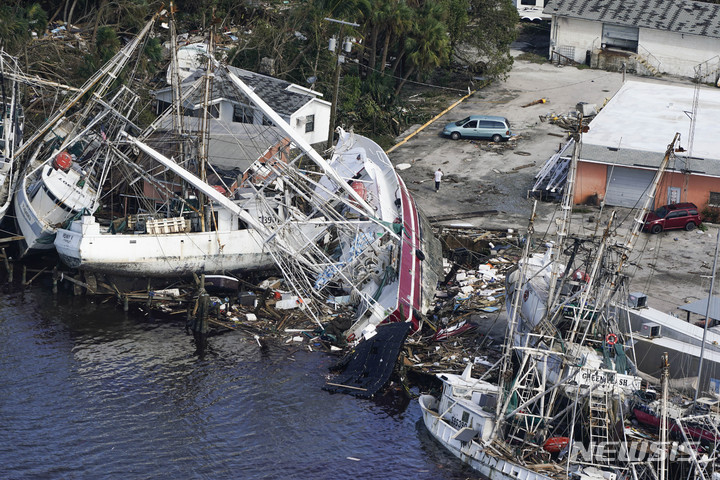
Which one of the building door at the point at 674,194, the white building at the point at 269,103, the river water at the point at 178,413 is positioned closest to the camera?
the river water at the point at 178,413

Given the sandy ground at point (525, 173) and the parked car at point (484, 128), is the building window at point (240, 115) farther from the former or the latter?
the parked car at point (484, 128)

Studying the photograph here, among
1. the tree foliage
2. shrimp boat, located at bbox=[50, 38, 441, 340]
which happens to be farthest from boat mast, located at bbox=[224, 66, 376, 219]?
the tree foliage

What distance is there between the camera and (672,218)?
4547 centimetres

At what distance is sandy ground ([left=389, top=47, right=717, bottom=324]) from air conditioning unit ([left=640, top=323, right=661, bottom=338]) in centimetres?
487

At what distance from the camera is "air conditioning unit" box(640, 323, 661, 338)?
33844mm

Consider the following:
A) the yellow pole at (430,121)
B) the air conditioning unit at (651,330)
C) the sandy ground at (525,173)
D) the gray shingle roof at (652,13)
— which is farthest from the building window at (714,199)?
the gray shingle roof at (652,13)

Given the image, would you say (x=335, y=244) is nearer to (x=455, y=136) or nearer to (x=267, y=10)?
(x=455, y=136)

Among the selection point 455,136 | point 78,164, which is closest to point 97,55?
point 78,164

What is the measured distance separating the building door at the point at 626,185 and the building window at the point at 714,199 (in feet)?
8.75

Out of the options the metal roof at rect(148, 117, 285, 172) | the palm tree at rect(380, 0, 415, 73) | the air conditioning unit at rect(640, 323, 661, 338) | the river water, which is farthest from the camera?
the palm tree at rect(380, 0, 415, 73)

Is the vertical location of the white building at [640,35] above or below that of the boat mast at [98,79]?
above

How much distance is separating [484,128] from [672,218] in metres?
13.4

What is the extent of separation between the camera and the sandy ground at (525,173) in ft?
137

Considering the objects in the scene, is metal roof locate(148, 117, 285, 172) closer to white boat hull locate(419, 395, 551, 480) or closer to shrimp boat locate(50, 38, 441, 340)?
shrimp boat locate(50, 38, 441, 340)
